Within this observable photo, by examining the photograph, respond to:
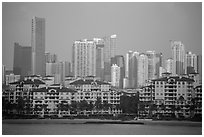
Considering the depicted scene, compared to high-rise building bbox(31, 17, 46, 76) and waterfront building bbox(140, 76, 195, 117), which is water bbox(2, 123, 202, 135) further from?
high-rise building bbox(31, 17, 46, 76)

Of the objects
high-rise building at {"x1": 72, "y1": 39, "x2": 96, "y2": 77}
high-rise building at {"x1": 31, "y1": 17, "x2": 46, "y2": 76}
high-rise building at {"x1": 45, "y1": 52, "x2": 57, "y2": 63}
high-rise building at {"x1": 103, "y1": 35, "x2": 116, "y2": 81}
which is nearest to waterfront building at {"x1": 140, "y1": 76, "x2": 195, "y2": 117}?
high-rise building at {"x1": 103, "y1": 35, "x2": 116, "y2": 81}

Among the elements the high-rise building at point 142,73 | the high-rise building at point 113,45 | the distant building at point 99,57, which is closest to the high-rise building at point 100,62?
the distant building at point 99,57

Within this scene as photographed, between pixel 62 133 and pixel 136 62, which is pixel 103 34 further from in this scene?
pixel 62 133

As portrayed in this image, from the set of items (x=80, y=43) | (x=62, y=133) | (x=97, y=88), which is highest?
(x=80, y=43)

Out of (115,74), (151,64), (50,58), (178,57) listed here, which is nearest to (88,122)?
(115,74)

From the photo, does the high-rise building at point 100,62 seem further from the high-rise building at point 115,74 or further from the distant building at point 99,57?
the high-rise building at point 115,74

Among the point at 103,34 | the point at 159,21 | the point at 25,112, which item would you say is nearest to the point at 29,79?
the point at 25,112

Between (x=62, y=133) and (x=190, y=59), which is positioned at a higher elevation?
(x=190, y=59)
